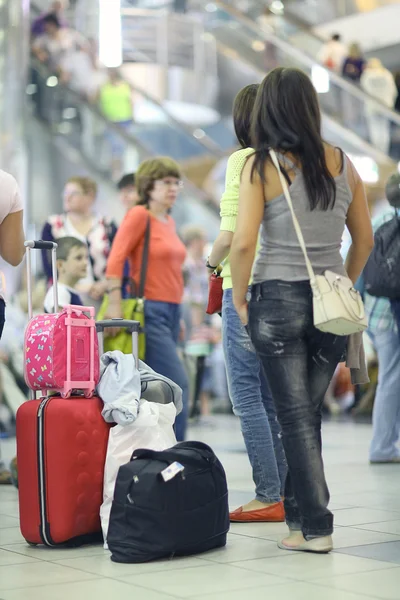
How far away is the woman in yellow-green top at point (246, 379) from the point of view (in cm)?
446

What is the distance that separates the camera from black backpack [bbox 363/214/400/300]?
6.53 m

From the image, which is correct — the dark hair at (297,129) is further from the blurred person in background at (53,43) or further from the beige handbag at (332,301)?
the blurred person in background at (53,43)

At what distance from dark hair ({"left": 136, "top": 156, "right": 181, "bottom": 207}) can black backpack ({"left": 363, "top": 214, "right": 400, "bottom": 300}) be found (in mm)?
1300

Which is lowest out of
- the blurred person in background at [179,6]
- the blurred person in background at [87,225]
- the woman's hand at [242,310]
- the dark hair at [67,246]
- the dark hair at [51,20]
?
the woman's hand at [242,310]

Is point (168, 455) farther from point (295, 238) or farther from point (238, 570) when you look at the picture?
point (295, 238)

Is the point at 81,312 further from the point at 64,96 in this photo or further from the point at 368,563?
the point at 64,96

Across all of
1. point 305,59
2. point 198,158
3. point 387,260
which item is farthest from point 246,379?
point 305,59

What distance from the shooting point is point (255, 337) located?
3.82 metres

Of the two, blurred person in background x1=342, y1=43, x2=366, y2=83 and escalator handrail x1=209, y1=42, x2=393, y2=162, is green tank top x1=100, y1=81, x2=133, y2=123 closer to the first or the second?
escalator handrail x1=209, y1=42, x2=393, y2=162

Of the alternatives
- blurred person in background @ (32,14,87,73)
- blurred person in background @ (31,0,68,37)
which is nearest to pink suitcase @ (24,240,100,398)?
blurred person in background @ (32,14,87,73)

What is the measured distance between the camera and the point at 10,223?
4410 millimetres

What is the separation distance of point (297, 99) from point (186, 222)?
10662 millimetres

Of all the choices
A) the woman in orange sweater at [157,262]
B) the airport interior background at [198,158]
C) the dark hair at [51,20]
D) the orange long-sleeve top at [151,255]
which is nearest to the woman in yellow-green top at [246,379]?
the airport interior background at [198,158]

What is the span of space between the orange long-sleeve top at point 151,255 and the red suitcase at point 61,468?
190 centimetres
